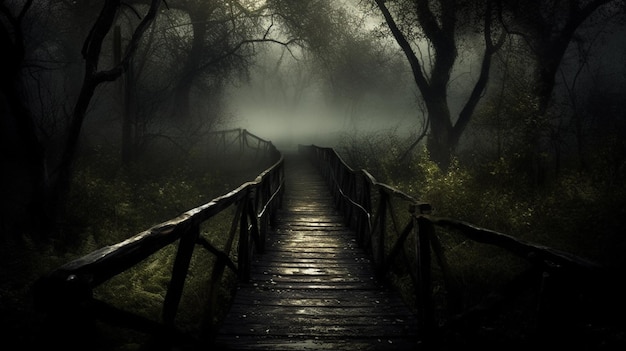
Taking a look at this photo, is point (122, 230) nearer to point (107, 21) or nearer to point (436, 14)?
point (107, 21)

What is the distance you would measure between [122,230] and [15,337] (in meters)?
5.42

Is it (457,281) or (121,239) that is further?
(121,239)

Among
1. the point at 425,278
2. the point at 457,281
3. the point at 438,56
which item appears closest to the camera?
the point at 425,278

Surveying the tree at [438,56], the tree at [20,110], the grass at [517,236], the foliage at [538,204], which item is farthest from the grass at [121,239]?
the tree at [438,56]

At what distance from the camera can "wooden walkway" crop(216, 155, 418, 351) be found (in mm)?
3672

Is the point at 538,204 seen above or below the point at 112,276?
below

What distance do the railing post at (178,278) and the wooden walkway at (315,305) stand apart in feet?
2.79

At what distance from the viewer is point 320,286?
5137mm

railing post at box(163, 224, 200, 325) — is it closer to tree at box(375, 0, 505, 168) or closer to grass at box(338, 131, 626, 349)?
grass at box(338, 131, 626, 349)

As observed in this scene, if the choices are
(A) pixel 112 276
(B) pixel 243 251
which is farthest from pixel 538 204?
(A) pixel 112 276

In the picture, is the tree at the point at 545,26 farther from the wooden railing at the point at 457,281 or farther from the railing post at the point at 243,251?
the railing post at the point at 243,251

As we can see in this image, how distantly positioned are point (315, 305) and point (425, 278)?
4.78 ft

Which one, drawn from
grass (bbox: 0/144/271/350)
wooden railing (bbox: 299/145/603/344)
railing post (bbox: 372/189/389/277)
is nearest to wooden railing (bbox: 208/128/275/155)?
grass (bbox: 0/144/271/350)

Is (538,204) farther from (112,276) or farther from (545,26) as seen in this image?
(112,276)
